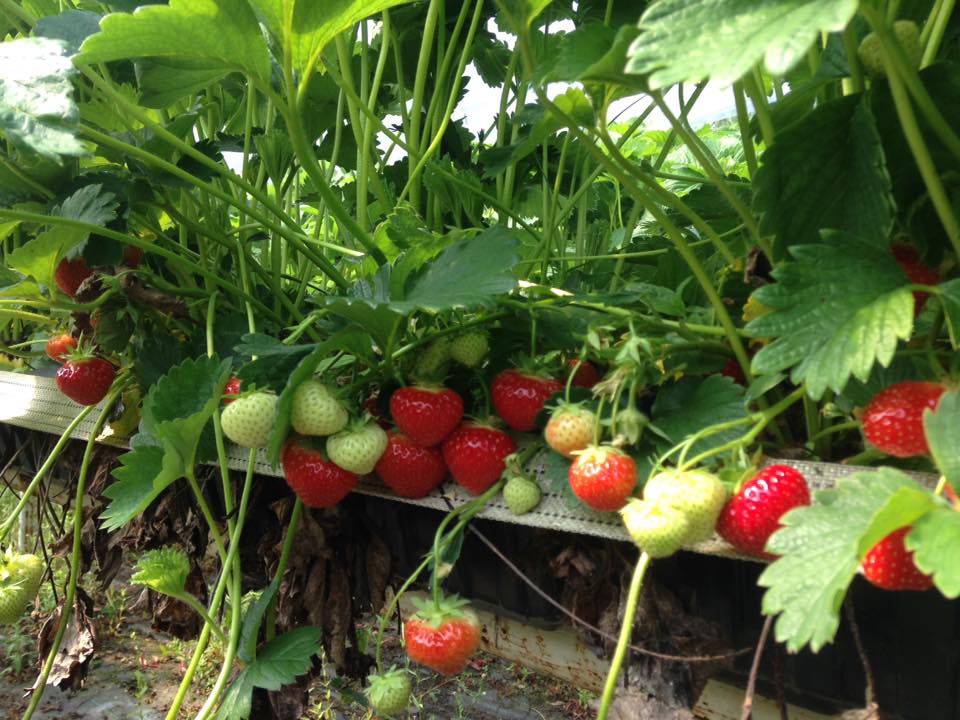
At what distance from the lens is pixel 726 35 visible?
A: 11.6 inches

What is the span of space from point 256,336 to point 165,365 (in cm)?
30

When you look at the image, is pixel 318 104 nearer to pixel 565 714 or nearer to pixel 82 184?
pixel 82 184

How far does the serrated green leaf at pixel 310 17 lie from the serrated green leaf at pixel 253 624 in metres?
0.45

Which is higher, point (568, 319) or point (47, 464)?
point (568, 319)

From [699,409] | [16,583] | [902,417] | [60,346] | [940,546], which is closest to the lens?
[940,546]

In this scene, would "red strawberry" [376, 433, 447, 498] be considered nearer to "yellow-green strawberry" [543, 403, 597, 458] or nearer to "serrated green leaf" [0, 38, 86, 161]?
"yellow-green strawberry" [543, 403, 597, 458]

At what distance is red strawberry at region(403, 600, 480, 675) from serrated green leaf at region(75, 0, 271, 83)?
15.9 inches

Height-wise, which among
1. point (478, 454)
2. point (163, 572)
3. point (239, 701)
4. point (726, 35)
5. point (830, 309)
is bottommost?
point (239, 701)

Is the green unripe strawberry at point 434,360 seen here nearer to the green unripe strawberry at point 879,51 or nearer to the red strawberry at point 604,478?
the red strawberry at point 604,478

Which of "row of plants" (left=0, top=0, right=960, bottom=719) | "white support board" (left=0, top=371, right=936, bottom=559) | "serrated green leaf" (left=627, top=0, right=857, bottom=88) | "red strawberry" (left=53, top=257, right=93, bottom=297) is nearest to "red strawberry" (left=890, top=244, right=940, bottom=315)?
"row of plants" (left=0, top=0, right=960, bottom=719)

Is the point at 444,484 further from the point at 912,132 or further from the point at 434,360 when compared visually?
the point at 912,132

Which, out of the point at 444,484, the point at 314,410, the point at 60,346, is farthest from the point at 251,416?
the point at 60,346

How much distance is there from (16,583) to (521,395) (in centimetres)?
60

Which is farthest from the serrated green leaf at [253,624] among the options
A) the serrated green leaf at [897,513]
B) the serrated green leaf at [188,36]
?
the serrated green leaf at [897,513]
